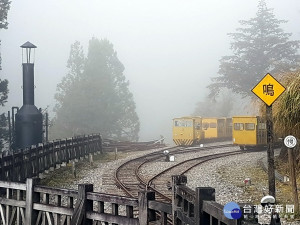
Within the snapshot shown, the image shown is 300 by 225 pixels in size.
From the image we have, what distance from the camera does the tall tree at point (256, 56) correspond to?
43500 mm

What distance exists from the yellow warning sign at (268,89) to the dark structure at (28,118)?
14.4 meters

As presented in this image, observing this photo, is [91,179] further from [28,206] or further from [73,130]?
[73,130]

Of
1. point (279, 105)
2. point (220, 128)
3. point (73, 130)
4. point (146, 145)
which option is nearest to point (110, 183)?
point (279, 105)

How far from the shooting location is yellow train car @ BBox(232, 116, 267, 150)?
2583 centimetres

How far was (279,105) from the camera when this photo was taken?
552 inches

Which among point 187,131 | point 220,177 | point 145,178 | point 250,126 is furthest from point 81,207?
point 187,131

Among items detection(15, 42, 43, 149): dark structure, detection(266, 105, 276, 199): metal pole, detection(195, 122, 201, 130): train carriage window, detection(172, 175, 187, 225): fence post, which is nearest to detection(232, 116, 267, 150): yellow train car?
detection(195, 122, 201, 130): train carriage window

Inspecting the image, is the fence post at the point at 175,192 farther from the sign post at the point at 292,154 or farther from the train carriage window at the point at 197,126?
the train carriage window at the point at 197,126

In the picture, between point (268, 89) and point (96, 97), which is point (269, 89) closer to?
point (268, 89)

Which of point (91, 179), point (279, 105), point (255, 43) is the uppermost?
point (255, 43)

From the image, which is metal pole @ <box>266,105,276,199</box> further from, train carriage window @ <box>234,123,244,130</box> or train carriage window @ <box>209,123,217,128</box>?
train carriage window @ <box>209,123,217,128</box>

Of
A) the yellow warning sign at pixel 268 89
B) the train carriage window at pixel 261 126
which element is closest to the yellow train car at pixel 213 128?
the train carriage window at pixel 261 126

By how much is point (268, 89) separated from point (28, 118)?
48.0ft

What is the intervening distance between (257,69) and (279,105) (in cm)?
3204
